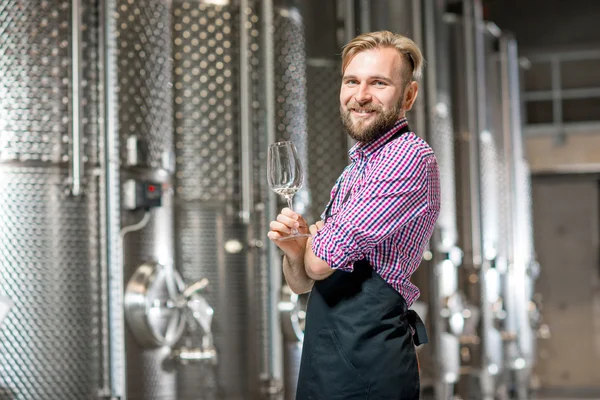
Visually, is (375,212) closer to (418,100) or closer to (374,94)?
(374,94)

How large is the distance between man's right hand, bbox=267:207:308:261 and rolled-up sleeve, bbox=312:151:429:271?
0.07 m

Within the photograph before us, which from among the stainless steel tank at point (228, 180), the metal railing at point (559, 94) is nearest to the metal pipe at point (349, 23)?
the stainless steel tank at point (228, 180)

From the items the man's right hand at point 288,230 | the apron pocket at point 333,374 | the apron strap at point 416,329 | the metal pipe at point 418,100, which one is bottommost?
the apron pocket at point 333,374

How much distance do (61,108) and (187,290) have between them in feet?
4.01

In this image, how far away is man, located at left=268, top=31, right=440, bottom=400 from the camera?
249cm

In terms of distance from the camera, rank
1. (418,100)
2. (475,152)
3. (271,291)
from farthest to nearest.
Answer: (475,152), (418,100), (271,291)

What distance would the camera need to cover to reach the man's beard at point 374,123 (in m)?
2.61

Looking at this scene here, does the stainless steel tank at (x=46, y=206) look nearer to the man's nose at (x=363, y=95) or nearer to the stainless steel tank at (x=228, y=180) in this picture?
the stainless steel tank at (x=228, y=180)

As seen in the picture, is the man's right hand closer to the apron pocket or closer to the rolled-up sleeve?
the rolled-up sleeve

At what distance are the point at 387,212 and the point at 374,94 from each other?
33 centimetres

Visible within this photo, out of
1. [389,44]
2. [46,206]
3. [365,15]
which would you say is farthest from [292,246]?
[365,15]

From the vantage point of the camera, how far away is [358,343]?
8.27ft

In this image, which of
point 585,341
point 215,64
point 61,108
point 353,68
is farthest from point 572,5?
point 353,68

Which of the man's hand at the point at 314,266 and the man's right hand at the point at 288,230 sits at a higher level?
the man's right hand at the point at 288,230
